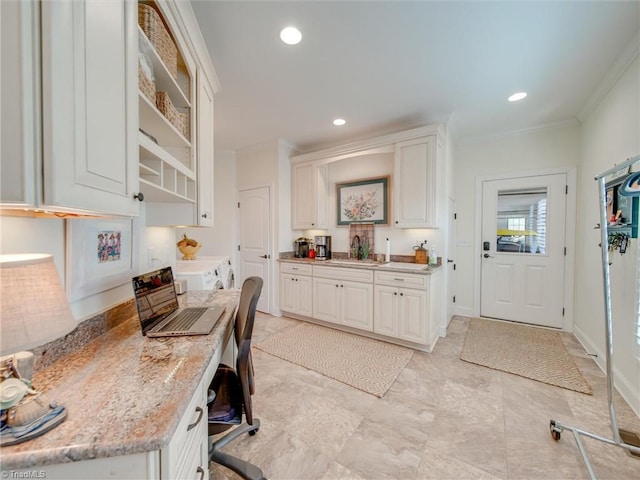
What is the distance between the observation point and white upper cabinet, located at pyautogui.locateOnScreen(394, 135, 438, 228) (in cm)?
290

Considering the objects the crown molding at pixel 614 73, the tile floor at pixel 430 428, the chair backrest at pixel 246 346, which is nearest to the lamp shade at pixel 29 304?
the chair backrest at pixel 246 346

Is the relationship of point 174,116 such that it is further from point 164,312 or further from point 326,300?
point 326,300

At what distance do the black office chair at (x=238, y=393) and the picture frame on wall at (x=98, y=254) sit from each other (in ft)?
2.23

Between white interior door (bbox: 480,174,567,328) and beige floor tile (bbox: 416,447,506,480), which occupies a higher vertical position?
white interior door (bbox: 480,174,567,328)

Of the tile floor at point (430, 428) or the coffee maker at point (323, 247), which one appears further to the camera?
the coffee maker at point (323, 247)

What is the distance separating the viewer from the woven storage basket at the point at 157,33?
121 centimetres

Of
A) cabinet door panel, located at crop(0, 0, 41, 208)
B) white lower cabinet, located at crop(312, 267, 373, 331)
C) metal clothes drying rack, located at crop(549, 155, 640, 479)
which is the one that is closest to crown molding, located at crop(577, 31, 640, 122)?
metal clothes drying rack, located at crop(549, 155, 640, 479)

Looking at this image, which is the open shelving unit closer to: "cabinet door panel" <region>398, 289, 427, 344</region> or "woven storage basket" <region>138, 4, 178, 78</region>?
"woven storage basket" <region>138, 4, 178, 78</region>

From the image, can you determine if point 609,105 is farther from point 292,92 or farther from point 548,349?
point 292,92

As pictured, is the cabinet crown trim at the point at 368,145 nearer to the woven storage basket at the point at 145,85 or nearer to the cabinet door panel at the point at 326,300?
the cabinet door panel at the point at 326,300

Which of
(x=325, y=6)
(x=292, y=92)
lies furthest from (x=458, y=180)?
(x=325, y=6)

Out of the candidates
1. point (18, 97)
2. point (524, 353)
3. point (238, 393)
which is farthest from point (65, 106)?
point (524, 353)

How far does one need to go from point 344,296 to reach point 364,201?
1405mm

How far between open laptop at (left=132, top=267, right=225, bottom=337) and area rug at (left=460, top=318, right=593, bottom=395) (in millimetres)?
2579
